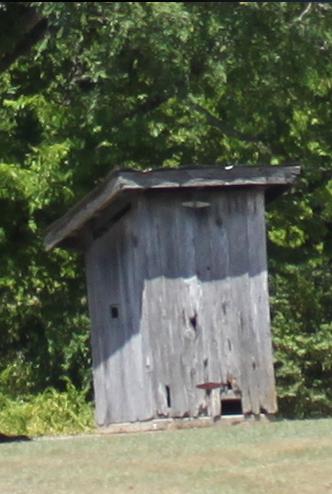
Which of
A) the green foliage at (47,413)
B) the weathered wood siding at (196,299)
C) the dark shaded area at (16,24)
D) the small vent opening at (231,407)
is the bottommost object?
the green foliage at (47,413)

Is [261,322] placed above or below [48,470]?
above

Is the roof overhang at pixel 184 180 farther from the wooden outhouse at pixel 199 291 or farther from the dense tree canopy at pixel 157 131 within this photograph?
the dense tree canopy at pixel 157 131

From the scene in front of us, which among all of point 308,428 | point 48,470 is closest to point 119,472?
point 48,470

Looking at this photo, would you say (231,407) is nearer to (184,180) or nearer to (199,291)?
(199,291)

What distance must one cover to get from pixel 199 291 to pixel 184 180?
3.52ft

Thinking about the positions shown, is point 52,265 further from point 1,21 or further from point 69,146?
point 1,21

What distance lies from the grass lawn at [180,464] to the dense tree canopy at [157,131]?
10.5ft

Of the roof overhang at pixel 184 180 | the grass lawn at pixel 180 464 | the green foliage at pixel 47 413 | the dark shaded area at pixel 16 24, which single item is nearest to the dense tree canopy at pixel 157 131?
the dark shaded area at pixel 16 24

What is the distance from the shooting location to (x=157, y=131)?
661 inches

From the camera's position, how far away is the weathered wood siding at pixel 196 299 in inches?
529

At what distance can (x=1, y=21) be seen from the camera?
13.3m

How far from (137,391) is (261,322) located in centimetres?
137

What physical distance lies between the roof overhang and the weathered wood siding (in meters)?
0.21

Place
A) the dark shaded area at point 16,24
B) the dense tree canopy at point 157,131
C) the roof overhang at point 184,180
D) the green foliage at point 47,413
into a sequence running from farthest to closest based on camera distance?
the green foliage at point 47,413
the dark shaded area at point 16,24
the roof overhang at point 184,180
the dense tree canopy at point 157,131
